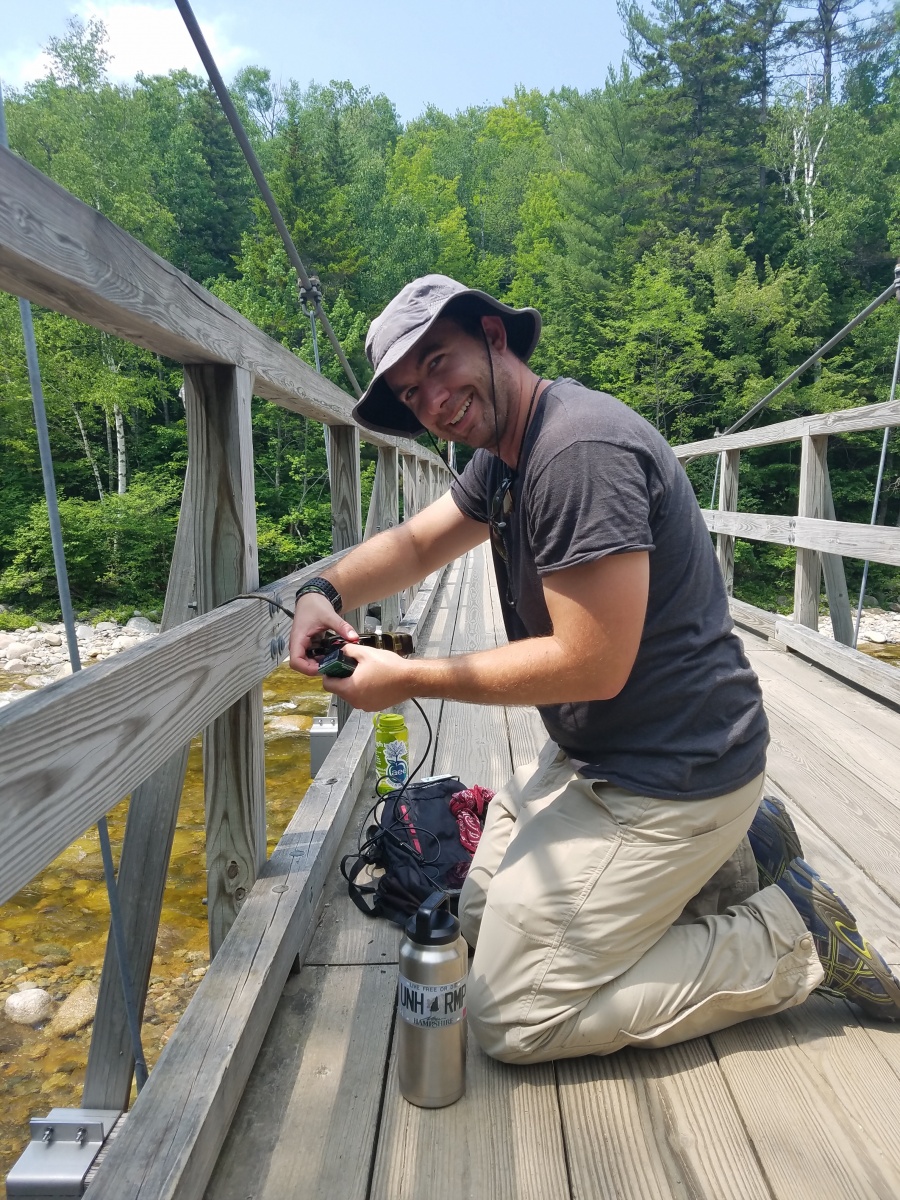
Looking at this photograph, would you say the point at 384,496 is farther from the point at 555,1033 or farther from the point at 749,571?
the point at 749,571

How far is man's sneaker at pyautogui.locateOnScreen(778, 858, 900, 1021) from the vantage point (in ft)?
5.16

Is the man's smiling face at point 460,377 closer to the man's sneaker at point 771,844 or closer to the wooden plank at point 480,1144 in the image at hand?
the man's sneaker at point 771,844

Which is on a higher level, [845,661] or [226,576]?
[226,576]

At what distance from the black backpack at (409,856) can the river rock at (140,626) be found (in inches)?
614

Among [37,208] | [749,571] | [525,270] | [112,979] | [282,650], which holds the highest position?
[525,270]

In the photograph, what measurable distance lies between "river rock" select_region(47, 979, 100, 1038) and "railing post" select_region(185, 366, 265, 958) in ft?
7.71

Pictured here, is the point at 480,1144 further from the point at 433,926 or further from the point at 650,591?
the point at 650,591

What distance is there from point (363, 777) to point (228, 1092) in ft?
4.94

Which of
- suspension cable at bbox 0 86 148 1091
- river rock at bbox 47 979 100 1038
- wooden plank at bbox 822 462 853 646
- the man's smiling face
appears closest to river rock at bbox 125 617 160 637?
river rock at bbox 47 979 100 1038

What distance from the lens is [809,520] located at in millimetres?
4383

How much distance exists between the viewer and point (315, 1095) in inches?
55.6

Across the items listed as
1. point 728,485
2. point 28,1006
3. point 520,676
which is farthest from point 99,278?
point 728,485

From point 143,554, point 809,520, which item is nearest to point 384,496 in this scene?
point 809,520

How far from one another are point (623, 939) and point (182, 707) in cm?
87
